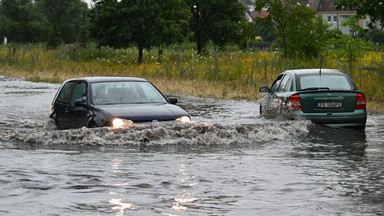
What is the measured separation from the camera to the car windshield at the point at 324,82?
16000mm

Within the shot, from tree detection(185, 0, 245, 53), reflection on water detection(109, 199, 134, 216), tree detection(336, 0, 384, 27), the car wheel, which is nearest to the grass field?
tree detection(336, 0, 384, 27)

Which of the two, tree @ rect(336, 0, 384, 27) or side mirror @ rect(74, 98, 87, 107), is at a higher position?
tree @ rect(336, 0, 384, 27)

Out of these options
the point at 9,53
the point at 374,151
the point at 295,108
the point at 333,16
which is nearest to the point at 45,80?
the point at 9,53

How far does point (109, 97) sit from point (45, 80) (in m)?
28.3

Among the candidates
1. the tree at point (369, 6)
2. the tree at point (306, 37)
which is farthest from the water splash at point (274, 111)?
the tree at point (306, 37)

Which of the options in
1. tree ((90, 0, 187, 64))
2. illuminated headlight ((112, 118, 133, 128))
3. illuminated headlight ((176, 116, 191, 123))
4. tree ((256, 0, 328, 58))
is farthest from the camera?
tree ((90, 0, 187, 64))

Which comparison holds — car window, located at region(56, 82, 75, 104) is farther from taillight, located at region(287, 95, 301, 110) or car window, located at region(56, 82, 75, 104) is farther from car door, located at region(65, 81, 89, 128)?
taillight, located at region(287, 95, 301, 110)

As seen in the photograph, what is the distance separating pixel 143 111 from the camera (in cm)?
1355

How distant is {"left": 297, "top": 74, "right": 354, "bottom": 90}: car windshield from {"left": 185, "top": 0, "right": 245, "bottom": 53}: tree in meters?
53.8

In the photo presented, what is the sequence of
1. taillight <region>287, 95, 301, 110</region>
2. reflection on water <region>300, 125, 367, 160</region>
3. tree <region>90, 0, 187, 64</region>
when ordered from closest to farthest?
reflection on water <region>300, 125, 367, 160</region>, taillight <region>287, 95, 301, 110</region>, tree <region>90, 0, 187, 64</region>

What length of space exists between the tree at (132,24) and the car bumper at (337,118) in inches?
1562

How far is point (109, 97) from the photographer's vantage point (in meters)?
14.5

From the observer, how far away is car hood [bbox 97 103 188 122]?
13.3 meters

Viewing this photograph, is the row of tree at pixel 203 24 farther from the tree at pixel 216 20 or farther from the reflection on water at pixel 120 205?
the reflection on water at pixel 120 205
